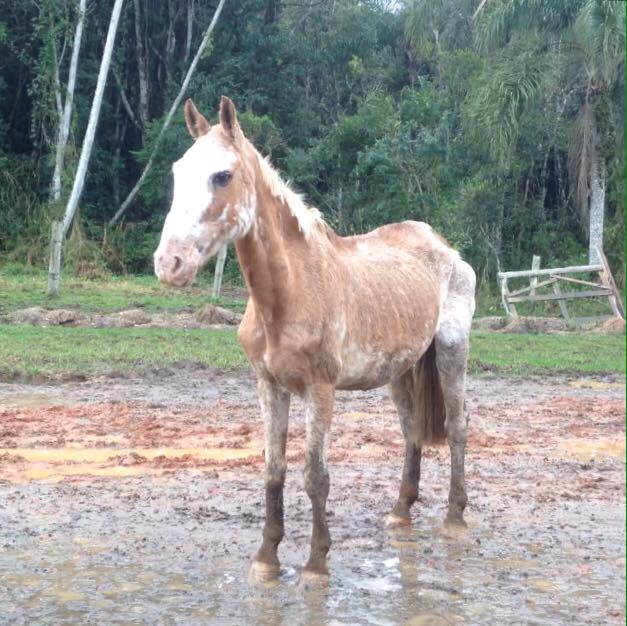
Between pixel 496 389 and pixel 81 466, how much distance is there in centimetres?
538

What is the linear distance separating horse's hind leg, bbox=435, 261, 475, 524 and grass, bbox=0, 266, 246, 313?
11.8 m

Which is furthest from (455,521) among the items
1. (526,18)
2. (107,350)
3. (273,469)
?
(526,18)

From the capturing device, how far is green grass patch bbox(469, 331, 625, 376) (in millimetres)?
12797

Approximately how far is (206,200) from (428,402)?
2.53 meters

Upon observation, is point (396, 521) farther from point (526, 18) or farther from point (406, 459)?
point (526, 18)

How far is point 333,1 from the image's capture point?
102 feet

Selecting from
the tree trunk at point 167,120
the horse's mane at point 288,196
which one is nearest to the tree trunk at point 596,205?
the tree trunk at point 167,120

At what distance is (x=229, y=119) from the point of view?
4.84m

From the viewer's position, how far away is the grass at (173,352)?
39.2 feet

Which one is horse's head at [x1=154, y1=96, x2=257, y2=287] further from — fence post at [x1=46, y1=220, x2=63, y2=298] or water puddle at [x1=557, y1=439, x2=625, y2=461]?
fence post at [x1=46, y1=220, x2=63, y2=298]

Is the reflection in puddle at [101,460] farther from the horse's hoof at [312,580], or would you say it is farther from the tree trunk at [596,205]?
the tree trunk at [596,205]

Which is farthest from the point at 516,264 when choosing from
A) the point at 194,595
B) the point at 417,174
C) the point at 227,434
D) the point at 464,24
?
the point at 194,595

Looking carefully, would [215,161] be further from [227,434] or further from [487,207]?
[487,207]

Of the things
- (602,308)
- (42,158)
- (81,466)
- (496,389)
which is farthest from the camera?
(42,158)
